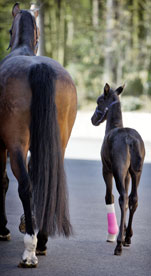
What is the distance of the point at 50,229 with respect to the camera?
16.7 feet

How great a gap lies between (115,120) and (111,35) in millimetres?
28327

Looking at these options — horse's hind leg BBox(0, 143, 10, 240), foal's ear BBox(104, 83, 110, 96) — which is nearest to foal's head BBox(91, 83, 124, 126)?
foal's ear BBox(104, 83, 110, 96)

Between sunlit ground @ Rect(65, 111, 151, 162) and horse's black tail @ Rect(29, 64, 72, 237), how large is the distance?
8622 mm

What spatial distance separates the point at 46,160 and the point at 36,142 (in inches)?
7.3

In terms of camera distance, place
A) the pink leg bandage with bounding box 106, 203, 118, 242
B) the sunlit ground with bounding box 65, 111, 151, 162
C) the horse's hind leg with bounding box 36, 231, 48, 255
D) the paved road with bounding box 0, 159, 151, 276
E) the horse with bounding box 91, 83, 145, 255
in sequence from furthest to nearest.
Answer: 1. the sunlit ground with bounding box 65, 111, 151, 162
2. the pink leg bandage with bounding box 106, 203, 118, 242
3. the horse with bounding box 91, 83, 145, 255
4. the horse's hind leg with bounding box 36, 231, 48, 255
5. the paved road with bounding box 0, 159, 151, 276

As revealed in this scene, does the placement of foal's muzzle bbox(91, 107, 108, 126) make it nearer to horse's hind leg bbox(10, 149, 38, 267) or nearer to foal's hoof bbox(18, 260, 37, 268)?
horse's hind leg bbox(10, 149, 38, 267)

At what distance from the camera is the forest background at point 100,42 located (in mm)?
33250

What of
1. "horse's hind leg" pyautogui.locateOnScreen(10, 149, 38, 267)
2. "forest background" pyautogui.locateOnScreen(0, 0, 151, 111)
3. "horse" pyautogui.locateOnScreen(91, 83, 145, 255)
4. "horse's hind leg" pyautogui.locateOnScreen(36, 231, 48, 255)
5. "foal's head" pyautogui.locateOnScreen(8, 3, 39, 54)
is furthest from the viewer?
"forest background" pyautogui.locateOnScreen(0, 0, 151, 111)

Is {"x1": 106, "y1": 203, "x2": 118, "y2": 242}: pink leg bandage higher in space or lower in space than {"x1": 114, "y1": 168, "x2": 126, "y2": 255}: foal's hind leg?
lower

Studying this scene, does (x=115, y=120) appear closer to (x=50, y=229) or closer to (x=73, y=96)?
(x=73, y=96)

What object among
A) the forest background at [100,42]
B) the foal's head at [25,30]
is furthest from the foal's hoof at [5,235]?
the forest background at [100,42]

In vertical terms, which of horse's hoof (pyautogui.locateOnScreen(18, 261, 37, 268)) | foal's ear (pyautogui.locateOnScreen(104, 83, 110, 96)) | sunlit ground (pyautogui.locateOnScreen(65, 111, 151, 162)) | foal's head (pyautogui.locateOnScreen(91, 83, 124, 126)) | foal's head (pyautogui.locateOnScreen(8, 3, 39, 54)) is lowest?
sunlit ground (pyautogui.locateOnScreen(65, 111, 151, 162))

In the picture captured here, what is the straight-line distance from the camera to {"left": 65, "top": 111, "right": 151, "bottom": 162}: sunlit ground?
1464 centimetres

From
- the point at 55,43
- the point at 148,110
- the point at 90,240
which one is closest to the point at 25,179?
the point at 90,240
